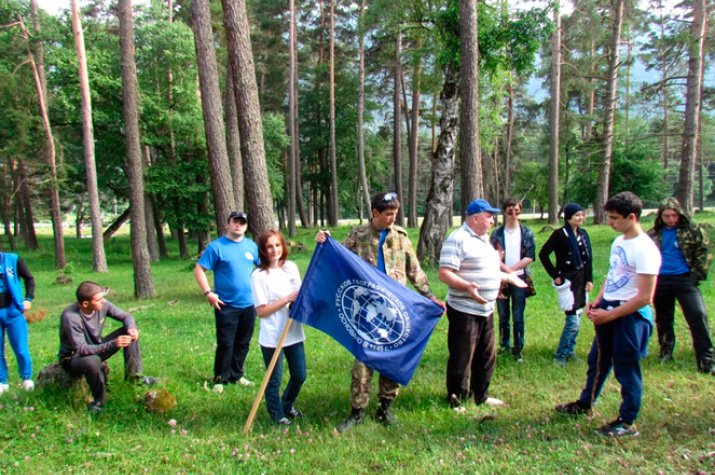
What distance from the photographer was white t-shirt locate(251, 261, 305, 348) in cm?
405

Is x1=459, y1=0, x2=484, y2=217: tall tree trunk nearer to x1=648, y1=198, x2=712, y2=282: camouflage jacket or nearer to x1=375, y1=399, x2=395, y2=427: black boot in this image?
x1=648, y1=198, x2=712, y2=282: camouflage jacket

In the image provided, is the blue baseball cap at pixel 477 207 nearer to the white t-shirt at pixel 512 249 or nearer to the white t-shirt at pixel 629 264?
the white t-shirt at pixel 629 264

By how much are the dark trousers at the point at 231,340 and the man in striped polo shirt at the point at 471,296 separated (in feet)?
7.55

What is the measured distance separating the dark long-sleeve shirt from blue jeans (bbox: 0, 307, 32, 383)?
1181 mm

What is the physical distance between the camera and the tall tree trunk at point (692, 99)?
13.8m

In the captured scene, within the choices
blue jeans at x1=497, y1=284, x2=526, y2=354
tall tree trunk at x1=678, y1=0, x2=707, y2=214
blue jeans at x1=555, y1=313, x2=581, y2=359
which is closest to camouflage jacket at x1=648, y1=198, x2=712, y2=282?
blue jeans at x1=555, y1=313, x2=581, y2=359

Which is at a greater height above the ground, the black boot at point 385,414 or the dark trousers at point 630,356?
the dark trousers at point 630,356

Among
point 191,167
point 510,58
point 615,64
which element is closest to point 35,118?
point 191,167

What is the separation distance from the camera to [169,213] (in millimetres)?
25594

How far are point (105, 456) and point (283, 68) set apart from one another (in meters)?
32.5

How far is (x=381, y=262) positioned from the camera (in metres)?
4.12

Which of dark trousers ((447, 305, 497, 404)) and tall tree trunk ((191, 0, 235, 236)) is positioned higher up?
tall tree trunk ((191, 0, 235, 236))

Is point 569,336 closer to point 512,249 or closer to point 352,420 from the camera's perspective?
point 512,249

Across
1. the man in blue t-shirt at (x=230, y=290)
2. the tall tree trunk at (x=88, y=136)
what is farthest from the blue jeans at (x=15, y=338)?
the tall tree trunk at (x=88, y=136)
